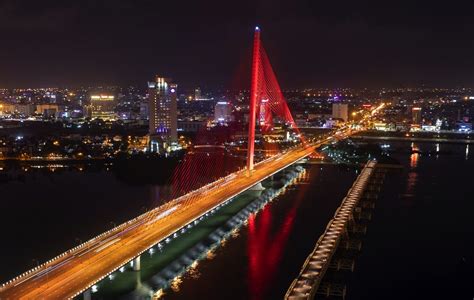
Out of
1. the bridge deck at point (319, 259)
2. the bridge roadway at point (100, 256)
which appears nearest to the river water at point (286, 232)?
the bridge deck at point (319, 259)

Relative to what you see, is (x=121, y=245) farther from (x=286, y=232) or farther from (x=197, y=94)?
(x=197, y=94)

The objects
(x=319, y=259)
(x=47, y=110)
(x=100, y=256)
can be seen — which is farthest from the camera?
(x=47, y=110)

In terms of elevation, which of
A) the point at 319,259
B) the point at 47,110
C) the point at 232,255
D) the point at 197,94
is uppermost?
the point at 197,94

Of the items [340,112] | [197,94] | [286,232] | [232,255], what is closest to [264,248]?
[232,255]

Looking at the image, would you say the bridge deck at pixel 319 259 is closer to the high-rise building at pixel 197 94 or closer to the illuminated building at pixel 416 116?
the illuminated building at pixel 416 116

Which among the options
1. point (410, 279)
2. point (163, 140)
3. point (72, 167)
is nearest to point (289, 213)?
point (410, 279)

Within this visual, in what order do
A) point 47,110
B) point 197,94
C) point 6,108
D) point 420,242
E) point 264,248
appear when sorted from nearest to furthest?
1. point 264,248
2. point 420,242
3. point 47,110
4. point 6,108
5. point 197,94

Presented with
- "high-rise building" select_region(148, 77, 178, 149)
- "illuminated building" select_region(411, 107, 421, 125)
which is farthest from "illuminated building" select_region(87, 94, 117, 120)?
"illuminated building" select_region(411, 107, 421, 125)
